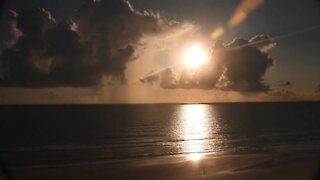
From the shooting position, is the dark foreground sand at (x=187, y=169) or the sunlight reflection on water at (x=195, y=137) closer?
the dark foreground sand at (x=187, y=169)

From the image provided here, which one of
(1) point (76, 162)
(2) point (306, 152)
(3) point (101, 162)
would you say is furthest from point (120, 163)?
(2) point (306, 152)

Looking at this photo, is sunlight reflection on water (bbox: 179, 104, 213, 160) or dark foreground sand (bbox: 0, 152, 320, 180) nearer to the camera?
dark foreground sand (bbox: 0, 152, 320, 180)

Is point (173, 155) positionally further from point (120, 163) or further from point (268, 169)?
point (268, 169)

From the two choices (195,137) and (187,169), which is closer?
(187,169)

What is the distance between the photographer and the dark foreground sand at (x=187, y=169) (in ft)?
53.3

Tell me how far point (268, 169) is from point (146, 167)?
17.7ft

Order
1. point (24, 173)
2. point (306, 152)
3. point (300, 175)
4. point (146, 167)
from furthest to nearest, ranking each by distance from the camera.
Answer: point (306, 152) < point (146, 167) < point (24, 173) < point (300, 175)

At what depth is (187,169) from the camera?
18.0 meters

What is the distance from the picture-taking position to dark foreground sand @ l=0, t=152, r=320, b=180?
1623cm

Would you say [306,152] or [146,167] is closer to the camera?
[146,167]

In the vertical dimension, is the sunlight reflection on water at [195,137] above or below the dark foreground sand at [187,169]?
above

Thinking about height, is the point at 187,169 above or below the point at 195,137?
below

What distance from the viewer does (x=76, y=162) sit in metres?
20.5

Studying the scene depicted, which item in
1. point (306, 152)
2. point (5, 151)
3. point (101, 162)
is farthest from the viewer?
point (5, 151)
